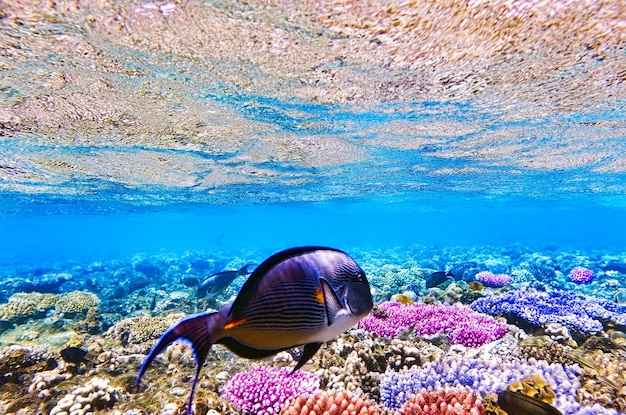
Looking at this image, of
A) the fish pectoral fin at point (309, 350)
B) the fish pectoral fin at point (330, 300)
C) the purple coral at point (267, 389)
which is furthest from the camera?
the purple coral at point (267, 389)

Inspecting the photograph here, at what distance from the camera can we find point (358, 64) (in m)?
8.71

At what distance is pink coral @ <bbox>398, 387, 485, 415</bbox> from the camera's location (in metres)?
3.29

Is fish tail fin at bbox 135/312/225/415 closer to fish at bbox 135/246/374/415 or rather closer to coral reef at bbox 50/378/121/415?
fish at bbox 135/246/374/415

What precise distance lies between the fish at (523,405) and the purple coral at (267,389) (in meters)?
2.29

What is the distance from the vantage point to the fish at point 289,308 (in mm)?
1416

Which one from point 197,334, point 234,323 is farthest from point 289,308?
point 197,334

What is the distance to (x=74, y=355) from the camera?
6.16 metres

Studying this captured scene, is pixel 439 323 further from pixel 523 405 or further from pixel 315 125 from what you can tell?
pixel 315 125

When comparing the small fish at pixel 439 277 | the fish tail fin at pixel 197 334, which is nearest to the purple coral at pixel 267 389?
the fish tail fin at pixel 197 334

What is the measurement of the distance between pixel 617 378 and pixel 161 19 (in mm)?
9681

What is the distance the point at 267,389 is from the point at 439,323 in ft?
13.0

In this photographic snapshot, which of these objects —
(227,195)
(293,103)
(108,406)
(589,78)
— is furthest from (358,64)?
(227,195)

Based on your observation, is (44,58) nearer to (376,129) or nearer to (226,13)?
(226,13)

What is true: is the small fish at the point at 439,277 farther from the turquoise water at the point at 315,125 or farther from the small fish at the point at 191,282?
the small fish at the point at 191,282
